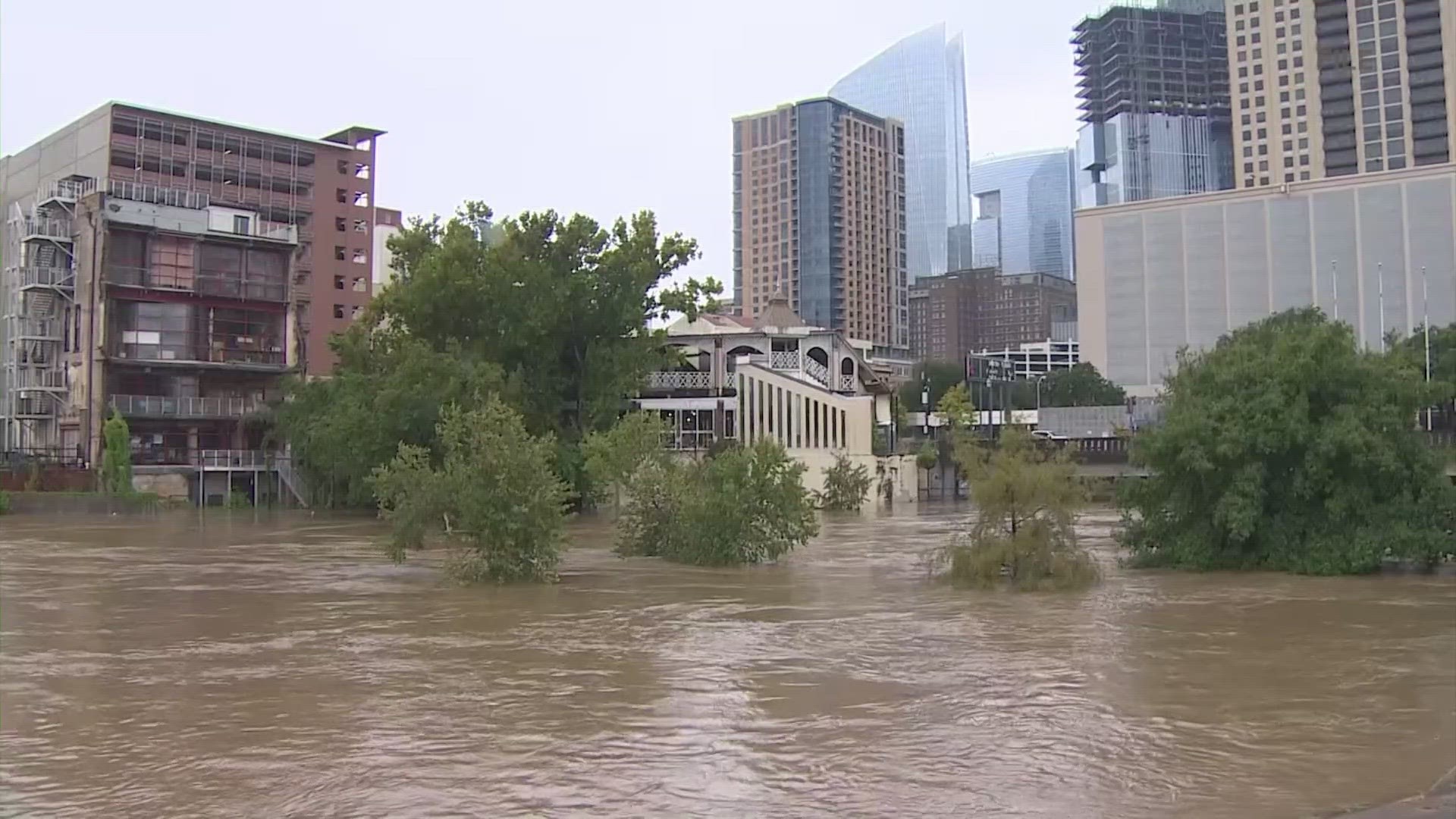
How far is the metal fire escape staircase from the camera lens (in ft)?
207

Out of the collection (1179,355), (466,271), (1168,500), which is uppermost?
(466,271)

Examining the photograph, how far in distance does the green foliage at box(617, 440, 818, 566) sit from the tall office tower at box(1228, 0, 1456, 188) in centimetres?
14319

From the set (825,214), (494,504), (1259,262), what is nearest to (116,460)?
(494,504)

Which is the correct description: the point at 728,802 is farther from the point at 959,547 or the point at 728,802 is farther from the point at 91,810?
the point at 959,547

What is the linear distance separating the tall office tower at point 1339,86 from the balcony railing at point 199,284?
5140 inches

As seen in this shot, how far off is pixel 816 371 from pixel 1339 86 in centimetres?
11145

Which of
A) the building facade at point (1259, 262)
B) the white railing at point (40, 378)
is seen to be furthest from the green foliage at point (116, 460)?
the building facade at point (1259, 262)

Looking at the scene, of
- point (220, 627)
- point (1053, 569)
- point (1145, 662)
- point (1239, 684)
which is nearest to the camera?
point (1239, 684)

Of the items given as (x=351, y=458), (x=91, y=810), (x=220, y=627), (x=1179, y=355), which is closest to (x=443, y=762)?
(x=91, y=810)

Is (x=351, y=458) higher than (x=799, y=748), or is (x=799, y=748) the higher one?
(x=351, y=458)

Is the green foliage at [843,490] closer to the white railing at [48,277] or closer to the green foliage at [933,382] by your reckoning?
the white railing at [48,277]

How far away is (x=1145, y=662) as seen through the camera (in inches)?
556

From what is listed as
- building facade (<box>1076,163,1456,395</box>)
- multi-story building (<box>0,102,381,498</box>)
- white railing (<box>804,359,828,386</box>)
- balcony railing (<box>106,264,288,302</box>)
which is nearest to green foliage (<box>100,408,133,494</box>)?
multi-story building (<box>0,102,381,498</box>)

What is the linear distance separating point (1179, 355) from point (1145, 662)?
42.6 ft
